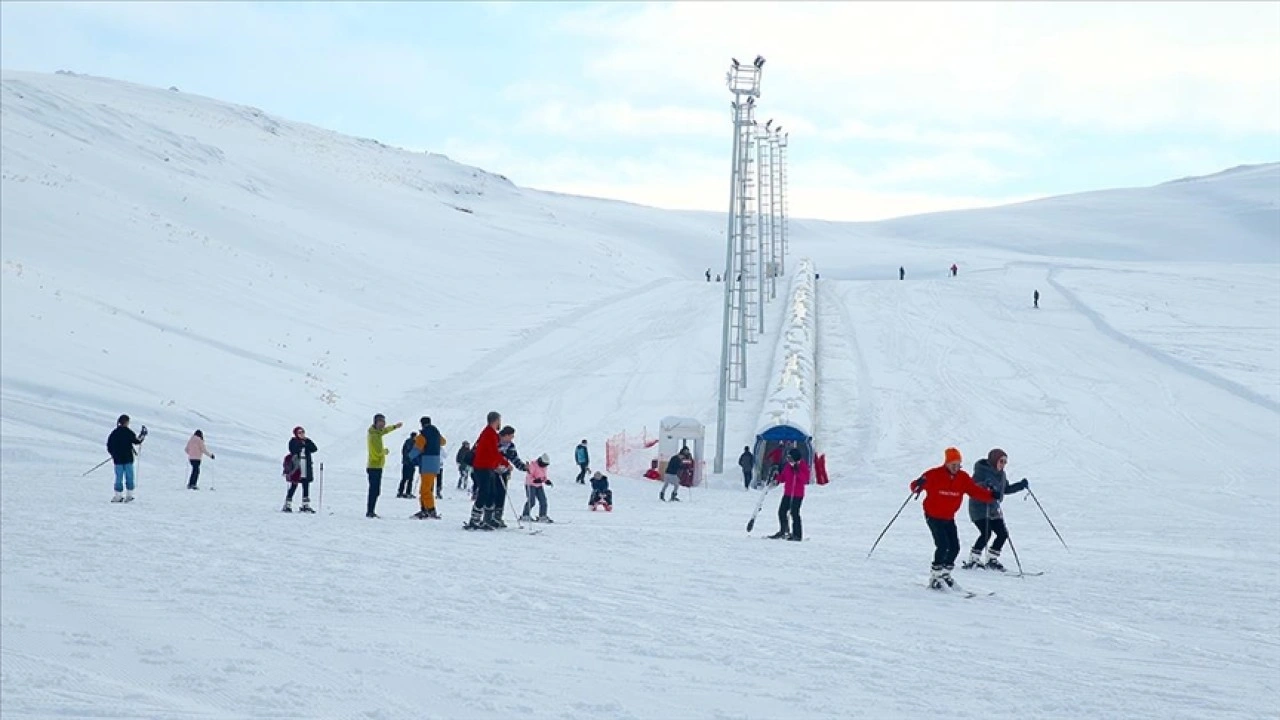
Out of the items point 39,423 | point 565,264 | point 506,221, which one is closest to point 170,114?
point 506,221

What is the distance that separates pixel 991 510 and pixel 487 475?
6.32 metres

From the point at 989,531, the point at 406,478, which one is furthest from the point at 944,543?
the point at 406,478

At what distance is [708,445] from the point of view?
1373 inches

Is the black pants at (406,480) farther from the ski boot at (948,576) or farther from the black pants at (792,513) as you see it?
the ski boot at (948,576)

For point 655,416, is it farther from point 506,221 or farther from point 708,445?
point 506,221

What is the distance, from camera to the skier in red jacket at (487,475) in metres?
17.1

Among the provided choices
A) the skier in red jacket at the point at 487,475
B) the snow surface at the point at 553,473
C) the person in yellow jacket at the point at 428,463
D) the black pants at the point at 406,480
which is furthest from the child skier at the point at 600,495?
the skier in red jacket at the point at 487,475

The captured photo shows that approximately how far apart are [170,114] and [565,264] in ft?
165

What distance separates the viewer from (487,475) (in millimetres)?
17422

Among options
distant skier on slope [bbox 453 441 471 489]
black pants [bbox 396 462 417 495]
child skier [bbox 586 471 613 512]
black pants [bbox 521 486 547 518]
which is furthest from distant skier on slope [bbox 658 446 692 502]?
black pants [bbox 521 486 547 518]

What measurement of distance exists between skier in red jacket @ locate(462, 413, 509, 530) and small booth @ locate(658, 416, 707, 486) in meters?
12.8

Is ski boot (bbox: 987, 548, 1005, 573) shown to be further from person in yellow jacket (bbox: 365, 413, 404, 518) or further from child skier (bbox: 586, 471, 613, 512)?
child skier (bbox: 586, 471, 613, 512)

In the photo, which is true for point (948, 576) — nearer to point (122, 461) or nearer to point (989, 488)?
point (989, 488)

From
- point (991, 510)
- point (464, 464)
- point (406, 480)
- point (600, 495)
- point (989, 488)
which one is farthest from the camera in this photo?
point (464, 464)
